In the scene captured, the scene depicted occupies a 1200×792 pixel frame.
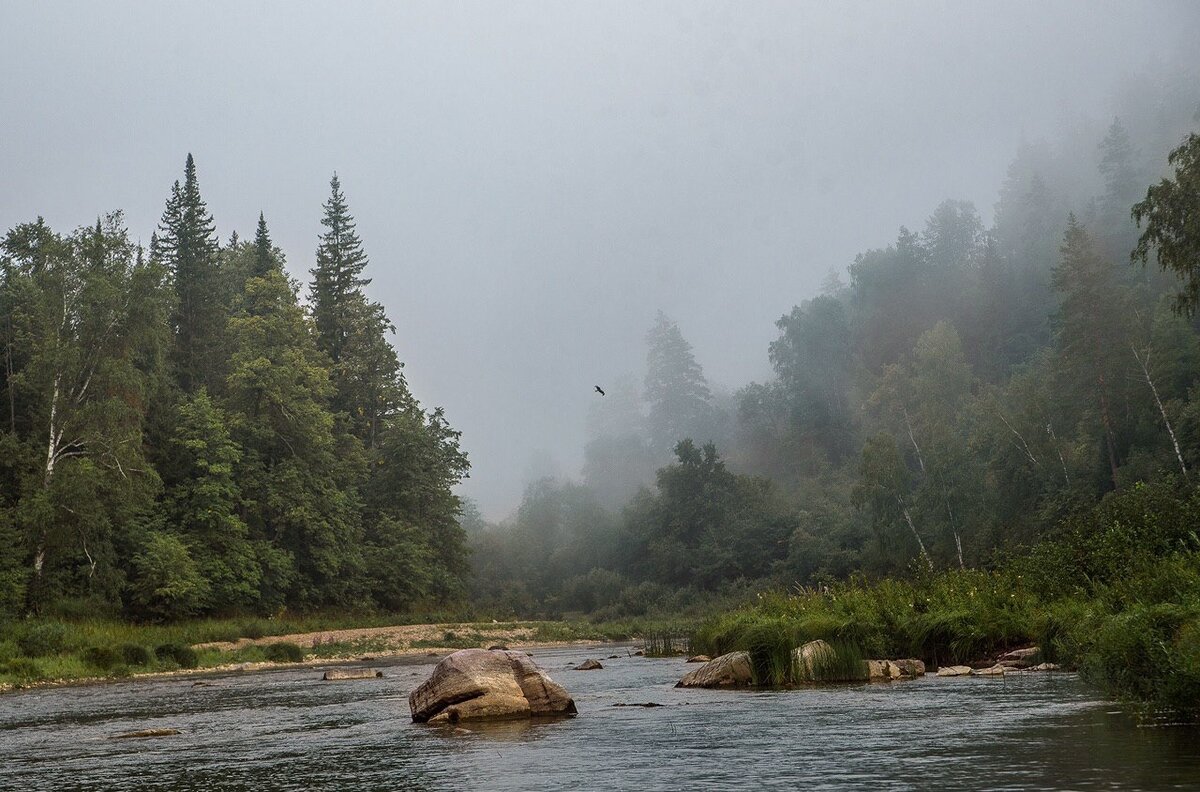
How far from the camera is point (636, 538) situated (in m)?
106

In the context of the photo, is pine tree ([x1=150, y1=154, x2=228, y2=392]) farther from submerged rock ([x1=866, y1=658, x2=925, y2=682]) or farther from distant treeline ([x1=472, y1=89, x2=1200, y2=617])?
submerged rock ([x1=866, y1=658, x2=925, y2=682])

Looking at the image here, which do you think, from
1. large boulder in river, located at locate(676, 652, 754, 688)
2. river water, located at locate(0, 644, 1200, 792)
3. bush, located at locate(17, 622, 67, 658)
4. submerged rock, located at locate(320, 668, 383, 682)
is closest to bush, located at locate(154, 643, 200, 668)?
bush, located at locate(17, 622, 67, 658)

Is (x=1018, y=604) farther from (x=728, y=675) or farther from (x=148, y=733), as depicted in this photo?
(x=148, y=733)

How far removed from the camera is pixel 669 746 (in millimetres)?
14234

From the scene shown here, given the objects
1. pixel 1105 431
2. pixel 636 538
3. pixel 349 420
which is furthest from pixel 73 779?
pixel 636 538

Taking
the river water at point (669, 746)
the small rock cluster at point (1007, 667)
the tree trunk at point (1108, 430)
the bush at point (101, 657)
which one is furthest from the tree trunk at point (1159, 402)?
the bush at point (101, 657)

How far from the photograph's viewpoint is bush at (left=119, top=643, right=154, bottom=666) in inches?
1593

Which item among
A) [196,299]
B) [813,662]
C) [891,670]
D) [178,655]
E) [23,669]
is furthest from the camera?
[196,299]

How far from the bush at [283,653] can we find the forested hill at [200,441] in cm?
1150

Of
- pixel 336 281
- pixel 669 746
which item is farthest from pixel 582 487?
pixel 669 746

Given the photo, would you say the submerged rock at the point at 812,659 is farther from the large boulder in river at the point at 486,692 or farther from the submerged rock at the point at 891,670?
the large boulder in river at the point at 486,692

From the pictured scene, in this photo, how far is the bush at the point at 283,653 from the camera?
48.1 m

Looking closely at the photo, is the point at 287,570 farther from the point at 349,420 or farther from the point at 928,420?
the point at 928,420

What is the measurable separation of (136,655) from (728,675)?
27572 millimetres
